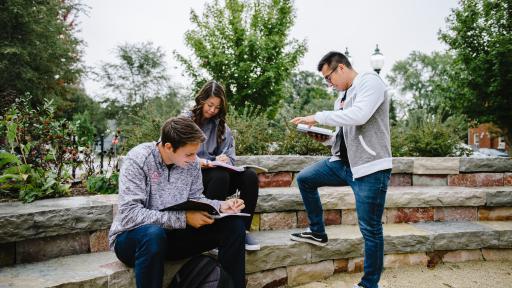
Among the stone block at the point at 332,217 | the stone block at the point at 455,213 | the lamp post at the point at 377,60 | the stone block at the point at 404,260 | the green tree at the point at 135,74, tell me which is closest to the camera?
the stone block at the point at 404,260

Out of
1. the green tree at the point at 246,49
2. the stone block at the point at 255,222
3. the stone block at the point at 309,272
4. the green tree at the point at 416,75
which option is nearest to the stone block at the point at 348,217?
the stone block at the point at 309,272

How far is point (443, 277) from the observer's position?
9.80 ft

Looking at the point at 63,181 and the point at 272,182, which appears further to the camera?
the point at 272,182

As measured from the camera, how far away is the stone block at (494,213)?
375 centimetres

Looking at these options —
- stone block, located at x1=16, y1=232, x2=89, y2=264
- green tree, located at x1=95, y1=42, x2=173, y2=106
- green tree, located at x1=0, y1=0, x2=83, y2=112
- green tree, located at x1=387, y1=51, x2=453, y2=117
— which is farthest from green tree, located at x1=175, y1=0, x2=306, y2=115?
green tree, located at x1=387, y1=51, x2=453, y2=117

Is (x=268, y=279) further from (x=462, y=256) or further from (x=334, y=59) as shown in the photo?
(x=462, y=256)

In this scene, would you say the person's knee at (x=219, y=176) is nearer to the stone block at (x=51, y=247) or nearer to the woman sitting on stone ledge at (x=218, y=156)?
the woman sitting on stone ledge at (x=218, y=156)

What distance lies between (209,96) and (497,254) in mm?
3160

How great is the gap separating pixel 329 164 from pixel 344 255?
0.87 m

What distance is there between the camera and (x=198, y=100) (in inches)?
109

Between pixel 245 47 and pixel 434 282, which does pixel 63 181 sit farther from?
pixel 245 47

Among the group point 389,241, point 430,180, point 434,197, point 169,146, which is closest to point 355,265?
point 389,241

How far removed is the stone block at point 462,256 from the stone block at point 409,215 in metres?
0.43

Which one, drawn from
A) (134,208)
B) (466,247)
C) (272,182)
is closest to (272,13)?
(272,182)
